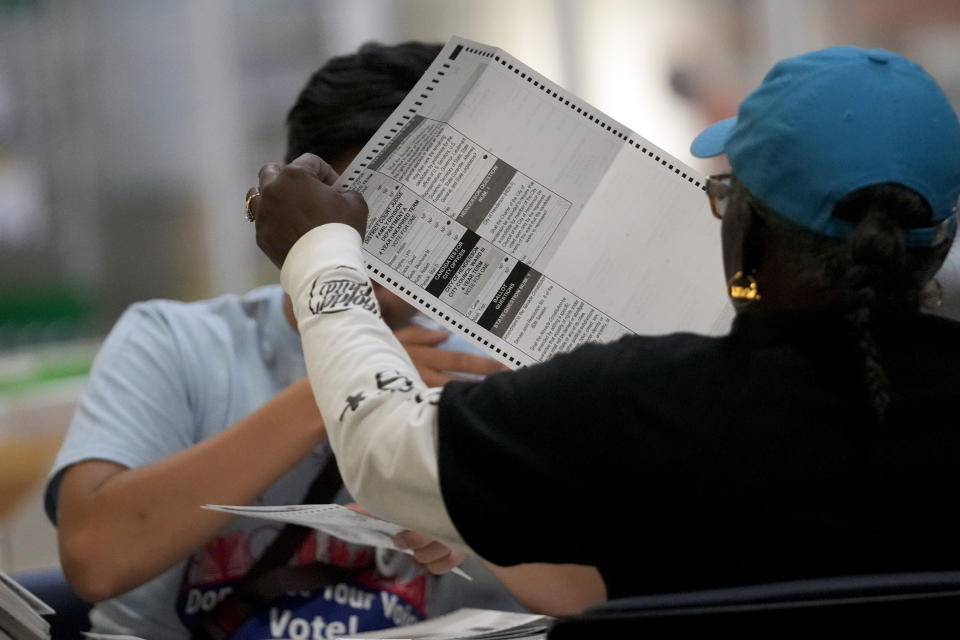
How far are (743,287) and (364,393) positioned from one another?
0.30m

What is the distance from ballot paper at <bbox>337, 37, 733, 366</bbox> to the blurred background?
9.28 ft

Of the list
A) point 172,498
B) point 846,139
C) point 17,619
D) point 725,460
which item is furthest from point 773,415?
point 172,498

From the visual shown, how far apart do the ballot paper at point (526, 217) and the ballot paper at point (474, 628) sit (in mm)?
246

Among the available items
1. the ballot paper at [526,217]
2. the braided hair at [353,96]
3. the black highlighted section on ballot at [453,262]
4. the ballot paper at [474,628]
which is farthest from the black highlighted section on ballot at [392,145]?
the ballot paper at [474,628]

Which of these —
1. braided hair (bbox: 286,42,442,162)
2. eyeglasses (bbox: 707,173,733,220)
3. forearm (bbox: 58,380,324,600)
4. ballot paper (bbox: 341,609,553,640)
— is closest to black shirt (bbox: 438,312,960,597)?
eyeglasses (bbox: 707,173,733,220)

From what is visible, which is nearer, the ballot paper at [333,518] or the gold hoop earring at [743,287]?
the gold hoop earring at [743,287]

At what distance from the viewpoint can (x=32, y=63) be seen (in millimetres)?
3879

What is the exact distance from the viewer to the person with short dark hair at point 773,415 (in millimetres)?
665

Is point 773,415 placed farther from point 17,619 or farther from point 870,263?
point 17,619

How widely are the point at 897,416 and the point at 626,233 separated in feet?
1.29

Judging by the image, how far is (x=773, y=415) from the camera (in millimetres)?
666

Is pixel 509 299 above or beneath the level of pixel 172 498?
above

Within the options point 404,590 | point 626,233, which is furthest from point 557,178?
point 404,590

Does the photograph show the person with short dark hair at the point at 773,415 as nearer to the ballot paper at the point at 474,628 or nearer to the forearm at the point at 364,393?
the forearm at the point at 364,393
